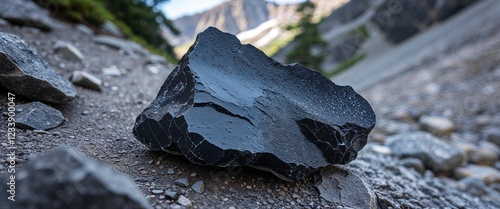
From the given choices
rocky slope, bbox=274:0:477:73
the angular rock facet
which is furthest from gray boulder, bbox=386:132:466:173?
rocky slope, bbox=274:0:477:73

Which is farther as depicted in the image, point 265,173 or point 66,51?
point 66,51

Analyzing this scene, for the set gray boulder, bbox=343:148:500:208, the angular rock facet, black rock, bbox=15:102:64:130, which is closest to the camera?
black rock, bbox=15:102:64:130

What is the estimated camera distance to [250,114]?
8.20 ft

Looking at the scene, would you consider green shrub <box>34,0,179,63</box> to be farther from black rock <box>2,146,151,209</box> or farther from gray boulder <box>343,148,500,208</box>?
black rock <box>2,146,151,209</box>

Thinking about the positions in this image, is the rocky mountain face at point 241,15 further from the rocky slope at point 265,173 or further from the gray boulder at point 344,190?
the gray boulder at point 344,190

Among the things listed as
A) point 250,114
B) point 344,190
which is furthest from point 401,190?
point 250,114

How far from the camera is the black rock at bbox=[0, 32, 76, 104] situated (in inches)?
111

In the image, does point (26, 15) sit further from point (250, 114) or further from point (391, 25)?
point (391, 25)

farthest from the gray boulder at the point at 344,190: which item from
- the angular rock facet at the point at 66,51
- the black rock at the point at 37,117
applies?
the angular rock facet at the point at 66,51

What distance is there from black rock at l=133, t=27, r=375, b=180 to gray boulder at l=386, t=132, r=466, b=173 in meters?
3.04

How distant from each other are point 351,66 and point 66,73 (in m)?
23.7

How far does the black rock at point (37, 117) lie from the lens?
2724mm

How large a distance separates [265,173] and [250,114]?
0.51 metres

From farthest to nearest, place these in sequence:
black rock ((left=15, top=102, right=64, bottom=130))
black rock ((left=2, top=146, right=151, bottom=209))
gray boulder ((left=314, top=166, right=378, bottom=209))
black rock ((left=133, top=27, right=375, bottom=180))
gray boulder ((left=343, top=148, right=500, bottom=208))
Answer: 1. gray boulder ((left=343, top=148, right=500, bottom=208))
2. black rock ((left=15, top=102, right=64, bottom=130))
3. gray boulder ((left=314, top=166, right=378, bottom=209))
4. black rock ((left=133, top=27, right=375, bottom=180))
5. black rock ((left=2, top=146, right=151, bottom=209))
